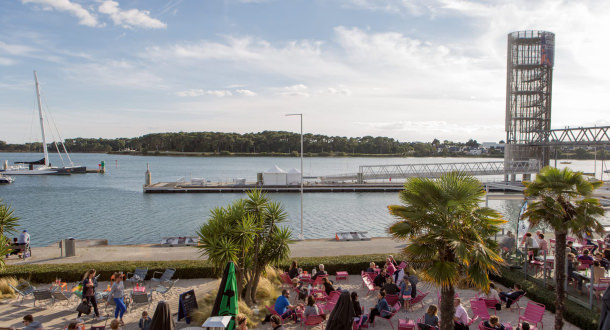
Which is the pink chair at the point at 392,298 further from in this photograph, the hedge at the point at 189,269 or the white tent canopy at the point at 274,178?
the white tent canopy at the point at 274,178

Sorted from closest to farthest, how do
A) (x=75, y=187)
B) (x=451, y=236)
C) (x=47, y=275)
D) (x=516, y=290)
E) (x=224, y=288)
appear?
(x=451, y=236), (x=224, y=288), (x=516, y=290), (x=47, y=275), (x=75, y=187)

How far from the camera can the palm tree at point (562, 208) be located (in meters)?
9.70

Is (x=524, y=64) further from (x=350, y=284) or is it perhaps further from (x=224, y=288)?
(x=224, y=288)

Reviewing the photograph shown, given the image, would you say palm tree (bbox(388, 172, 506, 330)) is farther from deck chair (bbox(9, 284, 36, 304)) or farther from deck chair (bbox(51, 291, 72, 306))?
deck chair (bbox(9, 284, 36, 304))

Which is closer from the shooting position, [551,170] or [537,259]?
[551,170]

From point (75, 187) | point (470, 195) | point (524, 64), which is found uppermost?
point (524, 64)

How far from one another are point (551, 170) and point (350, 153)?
172862 mm

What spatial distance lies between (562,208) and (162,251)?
52.4 feet

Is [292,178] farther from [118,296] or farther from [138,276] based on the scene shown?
[118,296]

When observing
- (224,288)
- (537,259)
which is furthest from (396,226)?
(537,259)

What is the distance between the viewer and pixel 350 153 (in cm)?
18262

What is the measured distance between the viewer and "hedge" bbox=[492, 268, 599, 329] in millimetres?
10171

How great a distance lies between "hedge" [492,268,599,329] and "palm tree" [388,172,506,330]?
14.7ft

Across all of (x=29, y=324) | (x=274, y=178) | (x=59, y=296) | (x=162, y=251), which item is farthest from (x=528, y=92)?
(x=29, y=324)
